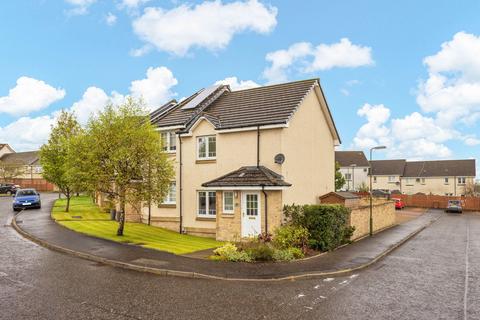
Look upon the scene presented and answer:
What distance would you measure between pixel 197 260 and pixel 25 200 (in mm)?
23404

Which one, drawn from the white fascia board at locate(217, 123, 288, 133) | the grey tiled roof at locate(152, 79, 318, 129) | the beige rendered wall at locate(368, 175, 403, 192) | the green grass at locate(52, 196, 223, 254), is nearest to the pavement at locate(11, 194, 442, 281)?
the green grass at locate(52, 196, 223, 254)

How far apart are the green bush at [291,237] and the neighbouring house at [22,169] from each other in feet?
164

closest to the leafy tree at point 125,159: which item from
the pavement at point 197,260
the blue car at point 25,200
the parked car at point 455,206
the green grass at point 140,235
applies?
the green grass at point 140,235

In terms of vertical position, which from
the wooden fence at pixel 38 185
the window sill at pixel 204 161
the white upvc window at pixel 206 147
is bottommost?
the wooden fence at pixel 38 185

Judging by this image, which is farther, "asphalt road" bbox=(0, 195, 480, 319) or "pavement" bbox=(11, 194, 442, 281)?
"pavement" bbox=(11, 194, 442, 281)

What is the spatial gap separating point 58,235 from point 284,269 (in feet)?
40.0

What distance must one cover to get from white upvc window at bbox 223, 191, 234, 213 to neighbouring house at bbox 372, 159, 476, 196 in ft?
233

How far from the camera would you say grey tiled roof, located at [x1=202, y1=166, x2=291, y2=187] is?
61.0 feet

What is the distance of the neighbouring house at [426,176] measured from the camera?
249 ft

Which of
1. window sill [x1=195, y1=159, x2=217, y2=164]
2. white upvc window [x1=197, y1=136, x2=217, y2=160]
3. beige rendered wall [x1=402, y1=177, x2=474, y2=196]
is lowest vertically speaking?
beige rendered wall [x1=402, y1=177, x2=474, y2=196]

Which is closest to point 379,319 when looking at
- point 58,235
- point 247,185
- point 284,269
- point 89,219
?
point 284,269

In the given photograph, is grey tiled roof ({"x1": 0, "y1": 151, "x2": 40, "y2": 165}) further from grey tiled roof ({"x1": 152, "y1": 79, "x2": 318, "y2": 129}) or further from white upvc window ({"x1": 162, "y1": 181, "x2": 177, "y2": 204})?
white upvc window ({"x1": 162, "y1": 181, "x2": 177, "y2": 204})

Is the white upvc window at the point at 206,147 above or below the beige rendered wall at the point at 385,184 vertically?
above

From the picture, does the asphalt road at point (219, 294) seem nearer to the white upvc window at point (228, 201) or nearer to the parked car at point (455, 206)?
the white upvc window at point (228, 201)
